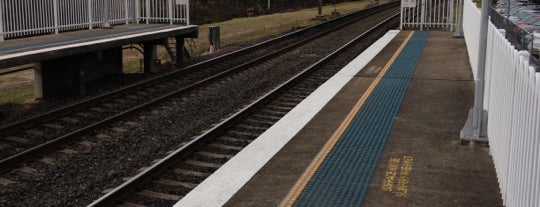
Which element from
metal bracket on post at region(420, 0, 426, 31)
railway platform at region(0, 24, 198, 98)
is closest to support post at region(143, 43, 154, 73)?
railway platform at region(0, 24, 198, 98)

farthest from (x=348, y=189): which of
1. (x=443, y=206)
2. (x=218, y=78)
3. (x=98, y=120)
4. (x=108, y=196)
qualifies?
(x=218, y=78)

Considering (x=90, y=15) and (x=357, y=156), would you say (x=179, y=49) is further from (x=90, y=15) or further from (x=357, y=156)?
(x=357, y=156)

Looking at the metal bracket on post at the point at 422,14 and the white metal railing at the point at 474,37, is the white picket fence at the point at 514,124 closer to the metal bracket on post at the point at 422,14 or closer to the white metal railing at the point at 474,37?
the white metal railing at the point at 474,37

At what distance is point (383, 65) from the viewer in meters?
14.9

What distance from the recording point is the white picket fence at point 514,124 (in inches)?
160

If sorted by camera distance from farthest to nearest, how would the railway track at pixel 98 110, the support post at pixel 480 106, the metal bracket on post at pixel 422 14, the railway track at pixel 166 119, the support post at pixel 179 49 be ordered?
the metal bracket on post at pixel 422 14 < the support post at pixel 179 49 < the railway track at pixel 98 110 < the railway track at pixel 166 119 < the support post at pixel 480 106

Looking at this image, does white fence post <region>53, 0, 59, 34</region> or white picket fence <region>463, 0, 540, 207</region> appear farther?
white fence post <region>53, 0, 59, 34</region>

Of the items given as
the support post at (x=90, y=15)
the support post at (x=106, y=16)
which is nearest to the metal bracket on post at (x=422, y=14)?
the support post at (x=106, y=16)

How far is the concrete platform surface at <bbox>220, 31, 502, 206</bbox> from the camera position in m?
5.87

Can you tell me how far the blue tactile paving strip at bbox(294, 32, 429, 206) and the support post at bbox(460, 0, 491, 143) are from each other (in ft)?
3.44

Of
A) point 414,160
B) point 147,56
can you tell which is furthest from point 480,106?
point 147,56

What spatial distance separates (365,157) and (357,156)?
0.09 meters

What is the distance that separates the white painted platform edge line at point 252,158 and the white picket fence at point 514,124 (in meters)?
2.51

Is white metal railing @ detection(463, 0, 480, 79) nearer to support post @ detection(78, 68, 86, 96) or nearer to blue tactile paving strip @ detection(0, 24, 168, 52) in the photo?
support post @ detection(78, 68, 86, 96)
